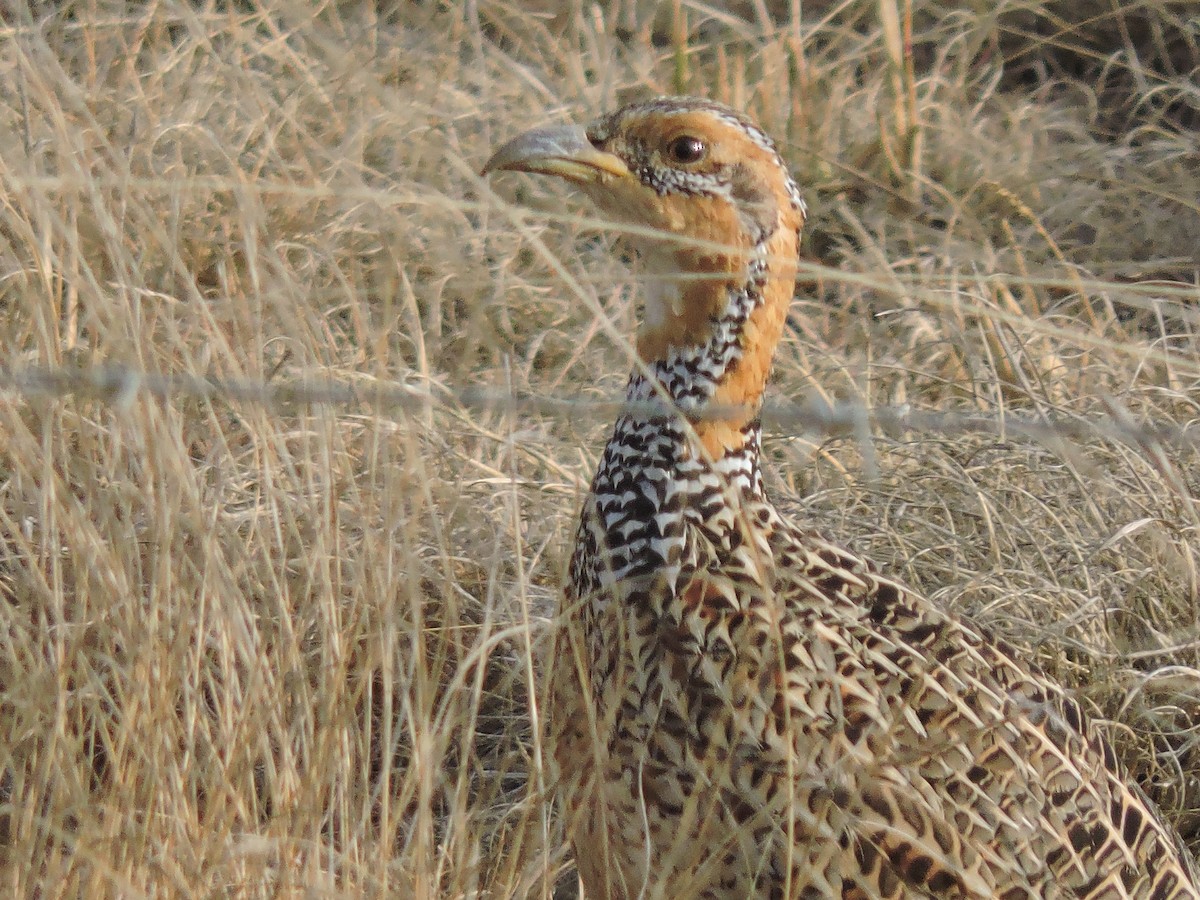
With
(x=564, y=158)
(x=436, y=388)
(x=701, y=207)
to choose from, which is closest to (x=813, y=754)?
(x=701, y=207)

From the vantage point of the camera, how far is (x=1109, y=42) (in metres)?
5.46

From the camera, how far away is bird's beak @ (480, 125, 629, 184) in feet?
7.52

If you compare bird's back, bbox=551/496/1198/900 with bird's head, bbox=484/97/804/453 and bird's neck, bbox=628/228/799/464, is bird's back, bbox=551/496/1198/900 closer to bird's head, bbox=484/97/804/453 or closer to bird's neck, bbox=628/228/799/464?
bird's neck, bbox=628/228/799/464

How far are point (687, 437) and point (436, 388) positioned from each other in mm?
1312

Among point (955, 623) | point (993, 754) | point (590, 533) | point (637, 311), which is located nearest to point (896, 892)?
point (993, 754)

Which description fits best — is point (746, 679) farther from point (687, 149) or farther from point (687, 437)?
point (687, 149)

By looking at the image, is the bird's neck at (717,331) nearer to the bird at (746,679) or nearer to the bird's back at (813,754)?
the bird at (746,679)

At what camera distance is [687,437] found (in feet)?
7.20

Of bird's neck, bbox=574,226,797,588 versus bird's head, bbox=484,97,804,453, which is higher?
bird's head, bbox=484,97,804,453

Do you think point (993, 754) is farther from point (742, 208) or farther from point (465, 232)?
point (465, 232)

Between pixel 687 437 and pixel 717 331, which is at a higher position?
pixel 717 331

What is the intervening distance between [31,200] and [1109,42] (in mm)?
4133

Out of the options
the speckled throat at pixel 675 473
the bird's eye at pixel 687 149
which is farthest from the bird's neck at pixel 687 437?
the bird's eye at pixel 687 149

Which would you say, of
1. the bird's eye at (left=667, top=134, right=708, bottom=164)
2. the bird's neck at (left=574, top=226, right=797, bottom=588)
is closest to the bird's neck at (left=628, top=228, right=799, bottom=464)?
the bird's neck at (left=574, top=226, right=797, bottom=588)
